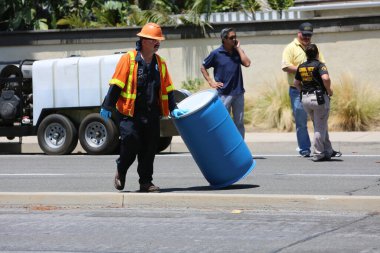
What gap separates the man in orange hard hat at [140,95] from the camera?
10508 millimetres

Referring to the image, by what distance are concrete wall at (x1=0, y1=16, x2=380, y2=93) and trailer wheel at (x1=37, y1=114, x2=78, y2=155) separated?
5849 mm

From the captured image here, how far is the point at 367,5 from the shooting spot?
77.0ft

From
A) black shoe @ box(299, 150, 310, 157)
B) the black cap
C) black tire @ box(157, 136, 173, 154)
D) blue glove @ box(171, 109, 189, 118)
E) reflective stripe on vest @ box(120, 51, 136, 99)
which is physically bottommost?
black tire @ box(157, 136, 173, 154)

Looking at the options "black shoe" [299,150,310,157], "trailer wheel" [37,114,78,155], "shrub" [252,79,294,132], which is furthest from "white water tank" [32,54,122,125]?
"shrub" [252,79,294,132]

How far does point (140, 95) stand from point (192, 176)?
282 centimetres

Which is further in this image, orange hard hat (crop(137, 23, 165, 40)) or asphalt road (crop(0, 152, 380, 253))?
orange hard hat (crop(137, 23, 165, 40))

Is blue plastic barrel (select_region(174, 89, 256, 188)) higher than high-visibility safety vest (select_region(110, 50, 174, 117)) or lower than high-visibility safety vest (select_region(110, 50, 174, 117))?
lower

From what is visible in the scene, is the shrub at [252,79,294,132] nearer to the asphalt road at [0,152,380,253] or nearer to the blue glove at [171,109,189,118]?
the asphalt road at [0,152,380,253]

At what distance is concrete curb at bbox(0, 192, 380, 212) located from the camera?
31.7 ft

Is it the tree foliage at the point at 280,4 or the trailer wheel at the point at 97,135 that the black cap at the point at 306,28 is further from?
the tree foliage at the point at 280,4

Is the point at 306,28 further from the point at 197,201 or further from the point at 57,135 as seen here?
the point at 197,201

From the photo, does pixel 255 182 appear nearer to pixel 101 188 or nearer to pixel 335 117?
pixel 101 188

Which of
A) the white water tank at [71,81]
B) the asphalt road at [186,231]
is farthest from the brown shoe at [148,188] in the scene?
the white water tank at [71,81]

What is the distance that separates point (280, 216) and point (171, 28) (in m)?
14.0
